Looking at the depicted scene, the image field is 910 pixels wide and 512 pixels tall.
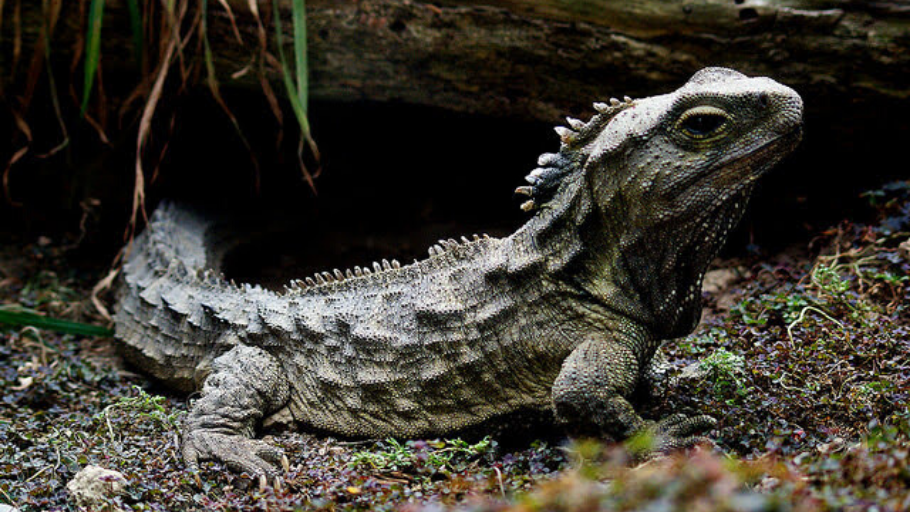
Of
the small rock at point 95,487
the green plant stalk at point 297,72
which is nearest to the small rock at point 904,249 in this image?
the green plant stalk at point 297,72

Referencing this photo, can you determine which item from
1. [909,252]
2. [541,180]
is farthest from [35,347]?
[909,252]

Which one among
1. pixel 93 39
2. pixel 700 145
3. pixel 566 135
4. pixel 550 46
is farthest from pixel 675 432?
pixel 93 39

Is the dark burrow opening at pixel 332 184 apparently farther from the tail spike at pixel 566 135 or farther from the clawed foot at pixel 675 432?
the clawed foot at pixel 675 432

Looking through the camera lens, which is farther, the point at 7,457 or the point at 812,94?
the point at 812,94

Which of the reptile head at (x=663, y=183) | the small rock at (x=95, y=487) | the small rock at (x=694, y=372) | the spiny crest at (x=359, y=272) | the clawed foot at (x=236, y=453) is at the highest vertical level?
the reptile head at (x=663, y=183)

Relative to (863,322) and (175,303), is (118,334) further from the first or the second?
(863,322)

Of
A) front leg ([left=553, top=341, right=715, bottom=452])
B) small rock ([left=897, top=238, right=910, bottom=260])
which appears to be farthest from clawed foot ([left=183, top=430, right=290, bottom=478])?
small rock ([left=897, top=238, right=910, bottom=260])

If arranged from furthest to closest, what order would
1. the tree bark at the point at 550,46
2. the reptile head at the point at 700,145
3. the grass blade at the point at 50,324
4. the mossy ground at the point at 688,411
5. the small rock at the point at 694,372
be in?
the grass blade at the point at 50,324 → the tree bark at the point at 550,46 → the small rock at the point at 694,372 → the reptile head at the point at 700,145 → the mossy ground at the point at 688,411
